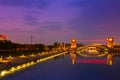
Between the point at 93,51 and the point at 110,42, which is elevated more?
the point at 110,42

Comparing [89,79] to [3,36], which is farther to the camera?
[3,36]

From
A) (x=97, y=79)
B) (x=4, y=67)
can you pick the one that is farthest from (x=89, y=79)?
(x=4, y=67)

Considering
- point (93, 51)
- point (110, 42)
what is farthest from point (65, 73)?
point (93, 51)

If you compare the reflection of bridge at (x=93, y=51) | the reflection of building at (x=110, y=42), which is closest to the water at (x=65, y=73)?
the reflection of bridge at (x=93, y=51)

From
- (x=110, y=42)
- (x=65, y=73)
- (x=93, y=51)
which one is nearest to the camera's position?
(x=65, y=73)

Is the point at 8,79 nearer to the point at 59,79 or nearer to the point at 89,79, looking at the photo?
the point at 59,79

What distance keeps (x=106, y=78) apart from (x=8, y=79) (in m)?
7.40

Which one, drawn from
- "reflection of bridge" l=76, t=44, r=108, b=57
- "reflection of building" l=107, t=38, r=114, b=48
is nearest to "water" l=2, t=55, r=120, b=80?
"reflection of bridge" l=76, t=44, r=108, b=57

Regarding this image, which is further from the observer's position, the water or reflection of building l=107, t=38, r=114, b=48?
reflection of building l=107, t=38, r=114, b=48

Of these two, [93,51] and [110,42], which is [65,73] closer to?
[110,42]

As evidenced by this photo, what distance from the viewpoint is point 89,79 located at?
2248 cm

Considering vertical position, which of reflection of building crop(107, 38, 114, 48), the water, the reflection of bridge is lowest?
the reflection of bridge

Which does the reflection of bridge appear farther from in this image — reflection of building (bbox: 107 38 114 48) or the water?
the water

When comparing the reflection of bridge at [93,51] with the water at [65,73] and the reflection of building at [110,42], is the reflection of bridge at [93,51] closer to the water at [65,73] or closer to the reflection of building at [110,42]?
the reflection of building at [110,42]
